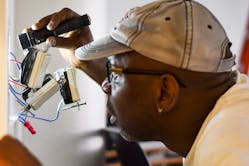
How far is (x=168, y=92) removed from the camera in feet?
2.78

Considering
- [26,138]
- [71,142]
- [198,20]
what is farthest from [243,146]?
[71,142]

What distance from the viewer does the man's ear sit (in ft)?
2.77

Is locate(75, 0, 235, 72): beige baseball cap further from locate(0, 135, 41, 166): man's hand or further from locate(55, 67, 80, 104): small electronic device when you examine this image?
locate(0, 135, 41, 166): man's hand

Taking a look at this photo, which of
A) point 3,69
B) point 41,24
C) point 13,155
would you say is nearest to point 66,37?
point 41,24

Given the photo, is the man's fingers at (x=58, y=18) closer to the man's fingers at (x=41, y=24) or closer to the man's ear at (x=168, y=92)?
the man's fingers at (x=41, y=24)

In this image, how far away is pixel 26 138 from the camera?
1.13 m

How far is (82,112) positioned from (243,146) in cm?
94

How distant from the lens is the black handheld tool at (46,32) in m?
0.97

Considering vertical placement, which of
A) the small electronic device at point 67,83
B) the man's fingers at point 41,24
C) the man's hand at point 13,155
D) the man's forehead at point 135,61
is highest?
the man's fingers at point 41,24

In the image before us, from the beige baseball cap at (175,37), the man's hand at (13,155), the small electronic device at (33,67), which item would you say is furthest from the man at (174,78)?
the man's hand at (13,155)

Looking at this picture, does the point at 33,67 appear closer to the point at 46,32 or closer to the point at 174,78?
the point at 46,32

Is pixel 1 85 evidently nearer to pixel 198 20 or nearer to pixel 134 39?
pixel 134 39

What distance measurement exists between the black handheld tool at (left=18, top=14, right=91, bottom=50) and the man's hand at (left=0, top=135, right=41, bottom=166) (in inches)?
11.8

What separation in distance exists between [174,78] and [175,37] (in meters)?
0.08
